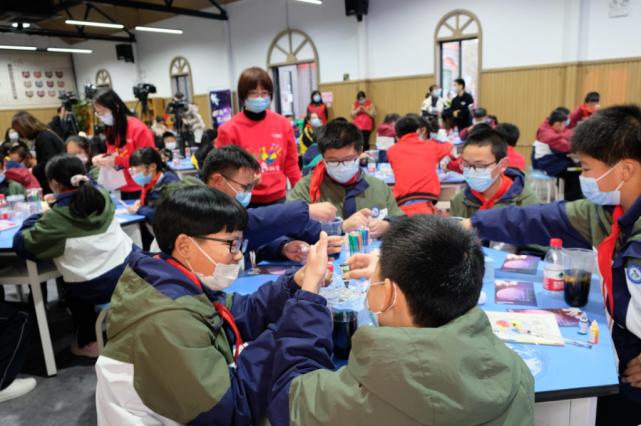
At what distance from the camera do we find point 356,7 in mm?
9945

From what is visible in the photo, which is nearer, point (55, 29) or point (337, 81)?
point (337, 81)

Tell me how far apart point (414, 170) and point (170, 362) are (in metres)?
3.07

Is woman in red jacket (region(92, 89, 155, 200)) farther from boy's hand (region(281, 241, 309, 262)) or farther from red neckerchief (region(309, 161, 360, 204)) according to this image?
boy's hand (region(281, 241, 309, 262))

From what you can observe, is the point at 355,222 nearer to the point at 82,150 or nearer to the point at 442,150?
the point at 442,150

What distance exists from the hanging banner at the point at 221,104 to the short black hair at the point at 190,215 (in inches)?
487

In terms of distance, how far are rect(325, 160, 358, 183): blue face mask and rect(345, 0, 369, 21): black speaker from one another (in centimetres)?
841

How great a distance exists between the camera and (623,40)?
7.67 meters

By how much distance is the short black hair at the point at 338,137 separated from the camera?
2.65 m

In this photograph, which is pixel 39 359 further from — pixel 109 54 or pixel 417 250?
pixel 109 54

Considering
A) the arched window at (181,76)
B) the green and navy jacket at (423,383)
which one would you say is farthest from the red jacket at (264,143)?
the arched window at (181,76)

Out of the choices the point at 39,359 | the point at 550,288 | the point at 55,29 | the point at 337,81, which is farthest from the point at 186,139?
the point at 55,29

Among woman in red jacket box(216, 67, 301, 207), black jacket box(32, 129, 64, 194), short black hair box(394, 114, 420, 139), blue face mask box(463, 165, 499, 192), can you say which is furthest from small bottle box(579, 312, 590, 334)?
black jacket box(32, 129, 64, 194)

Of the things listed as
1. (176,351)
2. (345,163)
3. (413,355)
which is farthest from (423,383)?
(345,163)

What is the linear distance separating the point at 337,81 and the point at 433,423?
36.3ft
